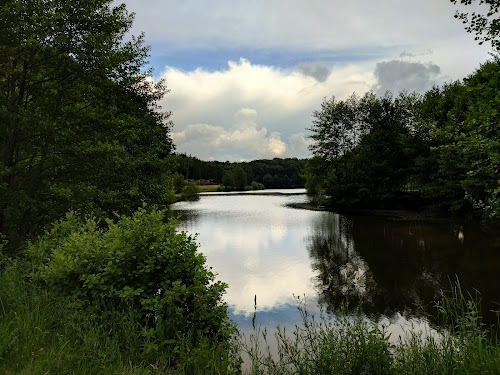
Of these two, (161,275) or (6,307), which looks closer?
(6,307)

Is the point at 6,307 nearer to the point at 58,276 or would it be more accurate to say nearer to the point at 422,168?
the point at 58,276

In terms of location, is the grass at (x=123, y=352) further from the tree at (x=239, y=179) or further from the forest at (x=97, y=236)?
the tree at (x=239, y=179)

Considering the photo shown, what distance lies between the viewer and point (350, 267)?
15.5 m

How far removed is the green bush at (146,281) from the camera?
516 centimetres

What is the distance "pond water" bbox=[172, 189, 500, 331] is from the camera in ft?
34.6

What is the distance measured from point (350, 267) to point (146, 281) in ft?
39.4

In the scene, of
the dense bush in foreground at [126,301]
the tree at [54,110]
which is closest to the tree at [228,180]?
the tree at [54,110]

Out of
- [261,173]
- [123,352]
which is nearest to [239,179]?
[261,173]

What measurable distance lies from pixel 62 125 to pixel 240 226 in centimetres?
2131

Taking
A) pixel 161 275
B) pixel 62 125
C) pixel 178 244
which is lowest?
pixel 161 275

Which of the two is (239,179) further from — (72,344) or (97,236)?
(72,344)

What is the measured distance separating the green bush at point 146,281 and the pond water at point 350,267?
117 cm

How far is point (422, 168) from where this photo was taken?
127 feet

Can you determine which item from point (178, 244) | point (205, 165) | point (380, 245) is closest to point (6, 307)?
point (178, 244)
